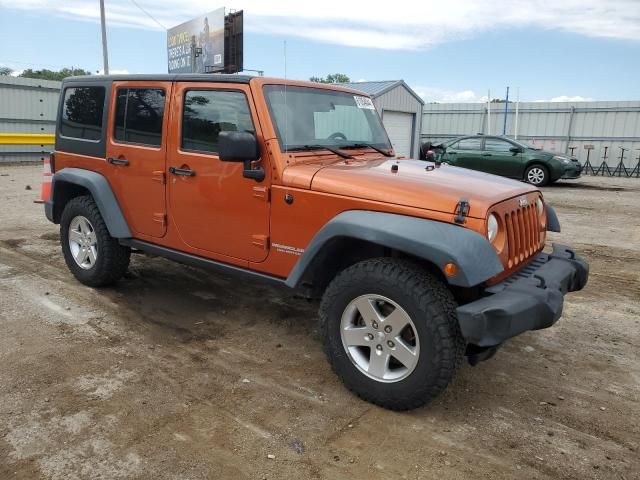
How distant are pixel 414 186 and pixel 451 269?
2.02ft

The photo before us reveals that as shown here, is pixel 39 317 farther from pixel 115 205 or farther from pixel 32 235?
pixel 32 235

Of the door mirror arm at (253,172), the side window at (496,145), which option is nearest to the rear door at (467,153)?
the side window at (496,145)

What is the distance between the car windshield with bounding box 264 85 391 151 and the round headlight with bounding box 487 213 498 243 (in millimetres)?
1397

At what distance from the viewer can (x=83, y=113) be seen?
4.98 metres

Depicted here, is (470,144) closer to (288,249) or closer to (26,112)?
(288,249)

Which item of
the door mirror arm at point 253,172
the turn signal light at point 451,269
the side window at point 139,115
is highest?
the side window at point 139,115

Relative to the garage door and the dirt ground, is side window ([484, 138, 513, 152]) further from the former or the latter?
the dirt ground

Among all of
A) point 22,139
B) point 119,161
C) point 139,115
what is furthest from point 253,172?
point 22,139

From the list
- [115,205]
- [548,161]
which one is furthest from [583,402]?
[548,161]

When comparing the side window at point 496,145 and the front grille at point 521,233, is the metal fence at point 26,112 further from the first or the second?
the front grille at point 521,233

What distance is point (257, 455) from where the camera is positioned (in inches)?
106

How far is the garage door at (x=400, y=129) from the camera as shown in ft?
68.6

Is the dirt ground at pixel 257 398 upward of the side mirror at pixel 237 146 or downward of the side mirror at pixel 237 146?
downward

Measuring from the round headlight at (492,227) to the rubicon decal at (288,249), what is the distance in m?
1.17
